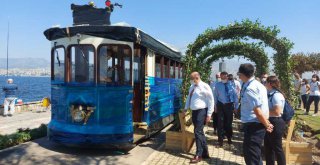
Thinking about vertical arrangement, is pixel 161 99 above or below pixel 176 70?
below

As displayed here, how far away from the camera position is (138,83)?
914 cm

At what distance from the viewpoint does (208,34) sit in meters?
9.87

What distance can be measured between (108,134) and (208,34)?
417cm

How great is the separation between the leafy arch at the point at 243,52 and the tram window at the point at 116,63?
526 cm

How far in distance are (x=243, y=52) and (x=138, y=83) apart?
702cm

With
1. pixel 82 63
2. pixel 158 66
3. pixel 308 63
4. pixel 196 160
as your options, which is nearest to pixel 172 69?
pixel 158 66

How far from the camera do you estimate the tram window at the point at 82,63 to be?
8.10 meters

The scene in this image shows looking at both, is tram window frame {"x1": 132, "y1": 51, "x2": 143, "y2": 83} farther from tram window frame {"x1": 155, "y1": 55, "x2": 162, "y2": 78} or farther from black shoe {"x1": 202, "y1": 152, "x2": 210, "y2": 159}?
black shoe {"x1": 202, "y1": 152, "x2": 210, "y2": 159}

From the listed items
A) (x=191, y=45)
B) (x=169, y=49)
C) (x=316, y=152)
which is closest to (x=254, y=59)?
(x=169, y=49)

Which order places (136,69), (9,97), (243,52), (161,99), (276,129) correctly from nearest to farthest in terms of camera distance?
1. (276,129)
2. (136,69)
3. (161,99)
4. (243,52)
5. (9,97)

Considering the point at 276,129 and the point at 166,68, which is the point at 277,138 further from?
the point at 166,68

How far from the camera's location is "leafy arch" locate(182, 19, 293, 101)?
9.05 meters

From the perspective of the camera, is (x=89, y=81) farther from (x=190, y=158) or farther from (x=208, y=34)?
(x=208, y=34)

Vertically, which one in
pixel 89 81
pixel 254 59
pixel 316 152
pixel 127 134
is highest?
pixel 254 59
